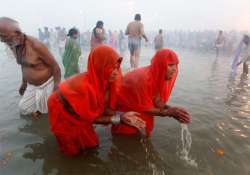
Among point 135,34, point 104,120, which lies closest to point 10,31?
point 104,120

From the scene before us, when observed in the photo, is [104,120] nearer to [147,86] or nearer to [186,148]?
[147,86]

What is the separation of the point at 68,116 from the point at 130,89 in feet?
3.13

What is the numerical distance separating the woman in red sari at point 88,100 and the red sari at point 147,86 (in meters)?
0.33

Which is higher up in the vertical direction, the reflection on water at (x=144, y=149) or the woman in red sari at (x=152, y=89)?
the woman in red sari at (x=152, y=89)

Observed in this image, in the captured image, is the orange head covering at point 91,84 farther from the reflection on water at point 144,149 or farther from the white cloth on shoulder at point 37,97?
the white cloth on shoulder at point 37,97

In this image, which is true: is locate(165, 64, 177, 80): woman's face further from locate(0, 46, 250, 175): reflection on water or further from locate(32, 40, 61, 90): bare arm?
locate(32, 40, 61, 90): bare arm

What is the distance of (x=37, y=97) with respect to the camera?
14.2 ft

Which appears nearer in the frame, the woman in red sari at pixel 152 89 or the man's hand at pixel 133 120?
the man's hand at pixel 133 120

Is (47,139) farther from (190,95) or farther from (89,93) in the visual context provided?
(190,95)

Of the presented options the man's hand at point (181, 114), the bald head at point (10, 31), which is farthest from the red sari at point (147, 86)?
the bald head at point (10, 31)

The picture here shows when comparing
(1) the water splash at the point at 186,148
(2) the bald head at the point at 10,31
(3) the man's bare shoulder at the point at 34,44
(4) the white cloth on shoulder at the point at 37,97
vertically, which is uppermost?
(2) the bald head at the point at 10,31

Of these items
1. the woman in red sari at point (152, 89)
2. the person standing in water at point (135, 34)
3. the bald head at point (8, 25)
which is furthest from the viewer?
the person standing in water at point (135, 34)

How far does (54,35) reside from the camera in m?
24.5

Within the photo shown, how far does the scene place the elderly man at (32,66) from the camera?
3.73 m
